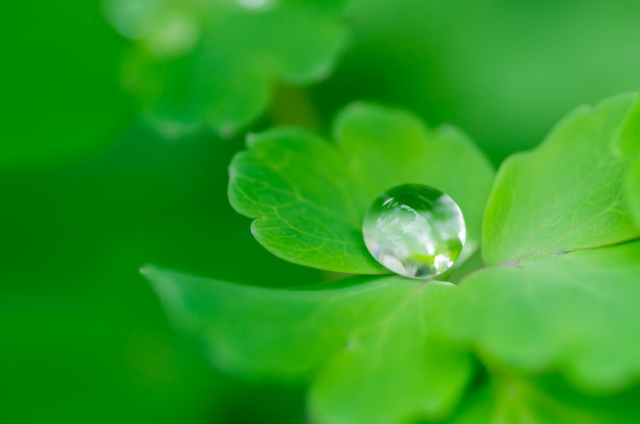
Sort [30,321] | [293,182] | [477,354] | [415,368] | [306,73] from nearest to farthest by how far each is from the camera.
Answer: [415,368] → [477,354] → [293,182] → [306,73] → [30,321]

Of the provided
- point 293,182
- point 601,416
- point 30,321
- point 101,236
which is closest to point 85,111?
point 101,236

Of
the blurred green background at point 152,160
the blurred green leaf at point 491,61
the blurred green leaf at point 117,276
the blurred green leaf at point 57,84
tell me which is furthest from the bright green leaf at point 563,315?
the blurred green leaf at point 57,84

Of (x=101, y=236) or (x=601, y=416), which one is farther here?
(x=101, y=236)

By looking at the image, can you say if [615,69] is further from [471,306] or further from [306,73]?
[471,306]

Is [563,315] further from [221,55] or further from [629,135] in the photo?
[221,55]

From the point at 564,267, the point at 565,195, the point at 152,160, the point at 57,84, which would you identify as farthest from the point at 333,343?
the point at 57,84
